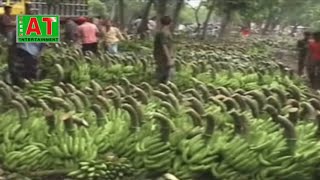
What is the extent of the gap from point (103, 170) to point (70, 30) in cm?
1131

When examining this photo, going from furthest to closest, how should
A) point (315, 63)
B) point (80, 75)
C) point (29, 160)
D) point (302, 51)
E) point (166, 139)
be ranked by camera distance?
point (302, 51) < point (315, 63) < point (80, 75) < point (29, 160) < point (166, 139)

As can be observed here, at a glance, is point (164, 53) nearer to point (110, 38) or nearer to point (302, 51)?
point (110, 38)

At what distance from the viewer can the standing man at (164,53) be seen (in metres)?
10.7

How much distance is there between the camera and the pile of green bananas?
229 inches

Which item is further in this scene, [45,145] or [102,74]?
[102,74]

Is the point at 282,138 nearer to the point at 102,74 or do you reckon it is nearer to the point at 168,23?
the point at 168,23

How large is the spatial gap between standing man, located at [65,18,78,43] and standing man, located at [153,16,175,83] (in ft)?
16.8

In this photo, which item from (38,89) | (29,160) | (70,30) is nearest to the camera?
(29,160)

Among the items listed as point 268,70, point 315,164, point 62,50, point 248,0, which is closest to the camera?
point 315,164

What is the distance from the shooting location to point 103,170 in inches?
229

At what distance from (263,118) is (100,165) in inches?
72.8

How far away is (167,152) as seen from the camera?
5879 mm

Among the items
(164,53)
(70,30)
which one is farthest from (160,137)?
(70,30)

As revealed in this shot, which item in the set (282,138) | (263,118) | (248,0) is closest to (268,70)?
(263,118)
